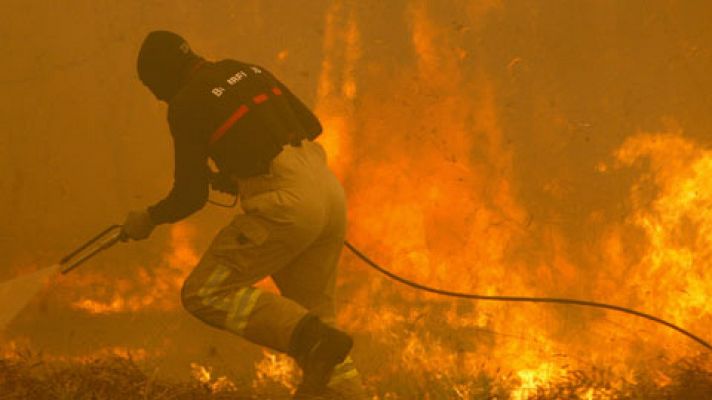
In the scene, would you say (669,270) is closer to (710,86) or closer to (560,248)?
(560,248)

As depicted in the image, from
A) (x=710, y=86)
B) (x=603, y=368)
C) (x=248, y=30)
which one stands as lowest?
(x=248, y=30)

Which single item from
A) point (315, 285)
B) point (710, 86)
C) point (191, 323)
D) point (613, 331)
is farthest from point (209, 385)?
point (710, 86)

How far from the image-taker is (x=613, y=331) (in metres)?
4.28

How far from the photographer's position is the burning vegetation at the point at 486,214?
4273 mm

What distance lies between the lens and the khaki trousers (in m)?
3.30

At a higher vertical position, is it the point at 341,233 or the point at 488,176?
the point at 488,176

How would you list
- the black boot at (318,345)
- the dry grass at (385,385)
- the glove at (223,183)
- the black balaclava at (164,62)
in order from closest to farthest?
the black boot at (318,345)
the black balaclava at (164,62)
the glove at (223,183)
the dry grass at (385,385)

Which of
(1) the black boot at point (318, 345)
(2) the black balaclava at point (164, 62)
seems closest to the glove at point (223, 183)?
(2) the black balaclava at point (164, 62)

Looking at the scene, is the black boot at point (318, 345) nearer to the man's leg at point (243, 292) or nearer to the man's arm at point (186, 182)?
the man's leg at point (243, 292)

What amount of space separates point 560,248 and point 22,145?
263cm

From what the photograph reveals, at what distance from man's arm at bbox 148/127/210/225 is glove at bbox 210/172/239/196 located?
0.07 m

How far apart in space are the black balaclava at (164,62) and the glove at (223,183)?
0.37m

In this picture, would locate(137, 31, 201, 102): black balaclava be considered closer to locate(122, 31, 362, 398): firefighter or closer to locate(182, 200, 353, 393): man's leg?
locate(122, 31, 362, 398): firefighter

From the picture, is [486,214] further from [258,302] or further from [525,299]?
[258,302]
